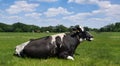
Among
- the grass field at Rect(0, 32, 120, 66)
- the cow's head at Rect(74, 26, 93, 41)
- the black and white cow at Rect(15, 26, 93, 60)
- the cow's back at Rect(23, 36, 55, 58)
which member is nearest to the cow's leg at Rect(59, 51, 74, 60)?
the black and white cow at Rect(15, 26, 93, 60)

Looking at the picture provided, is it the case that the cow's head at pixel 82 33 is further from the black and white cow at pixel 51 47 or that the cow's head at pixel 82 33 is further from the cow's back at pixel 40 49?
the cow's back at pixel 40 49

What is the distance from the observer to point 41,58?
1388 centimetres

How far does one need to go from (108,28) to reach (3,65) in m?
179

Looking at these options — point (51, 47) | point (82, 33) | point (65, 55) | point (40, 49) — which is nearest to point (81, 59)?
point (65, 55)

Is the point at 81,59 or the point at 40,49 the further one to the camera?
the point at 40,49

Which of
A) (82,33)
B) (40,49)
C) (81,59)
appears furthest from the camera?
(82,33)

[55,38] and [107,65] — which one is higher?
[55,38]

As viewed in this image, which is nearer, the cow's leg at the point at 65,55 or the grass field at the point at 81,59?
the grass field at the point at 81,59

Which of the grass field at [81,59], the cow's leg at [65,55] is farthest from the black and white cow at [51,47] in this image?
the grass field at [81,59]

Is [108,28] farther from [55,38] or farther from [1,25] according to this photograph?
[55,38]

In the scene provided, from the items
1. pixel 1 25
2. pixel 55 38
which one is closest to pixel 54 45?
pixel 55 38

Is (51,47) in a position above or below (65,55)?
above

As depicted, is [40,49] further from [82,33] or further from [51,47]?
[82,33]

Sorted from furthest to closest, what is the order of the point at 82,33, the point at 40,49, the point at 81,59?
the point at 82,33
the point at 40,49
the point at 81,59
